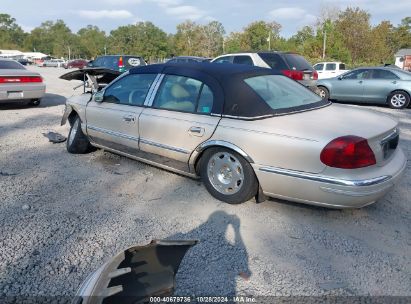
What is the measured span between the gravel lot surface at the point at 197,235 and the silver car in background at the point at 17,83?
525cm

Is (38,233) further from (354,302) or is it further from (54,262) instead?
(354,302)

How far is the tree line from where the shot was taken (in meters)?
45.7

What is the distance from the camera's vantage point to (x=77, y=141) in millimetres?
5504

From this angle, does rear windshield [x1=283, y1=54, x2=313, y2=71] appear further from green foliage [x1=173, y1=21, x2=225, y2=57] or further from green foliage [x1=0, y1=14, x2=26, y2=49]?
green foliage [x1=0, y1=14, x2=26, y2=49]

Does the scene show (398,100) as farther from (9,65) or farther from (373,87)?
(9,65)

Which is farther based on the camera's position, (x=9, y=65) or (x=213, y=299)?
(x=9, y=65)

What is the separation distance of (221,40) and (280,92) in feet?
257

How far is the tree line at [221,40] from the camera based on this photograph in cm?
4572

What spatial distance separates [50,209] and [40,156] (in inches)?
83.8

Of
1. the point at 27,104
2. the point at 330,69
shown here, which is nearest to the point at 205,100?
the point at 27,104

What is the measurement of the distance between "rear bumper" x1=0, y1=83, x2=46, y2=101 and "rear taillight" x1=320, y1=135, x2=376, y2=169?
343 inches

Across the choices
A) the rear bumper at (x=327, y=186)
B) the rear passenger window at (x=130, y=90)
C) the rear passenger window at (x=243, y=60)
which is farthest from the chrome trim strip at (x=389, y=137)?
the rear passenger window at (x=243, y=60)

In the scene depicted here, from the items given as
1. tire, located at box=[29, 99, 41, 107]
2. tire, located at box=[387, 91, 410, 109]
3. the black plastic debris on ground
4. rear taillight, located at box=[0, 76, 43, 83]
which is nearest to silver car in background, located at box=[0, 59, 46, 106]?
rear taillight, located at box=[0, 76, 43, 83]

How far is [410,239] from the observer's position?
3117mm
